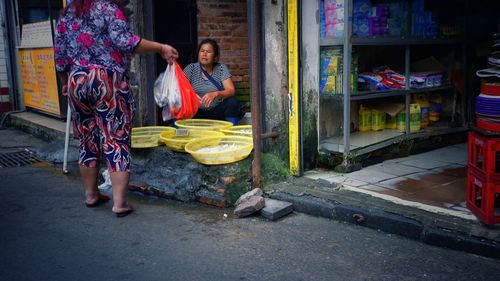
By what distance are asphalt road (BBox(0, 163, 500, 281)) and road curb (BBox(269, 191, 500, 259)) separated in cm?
5

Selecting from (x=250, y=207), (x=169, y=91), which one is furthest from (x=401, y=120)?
(x=169, y=91)

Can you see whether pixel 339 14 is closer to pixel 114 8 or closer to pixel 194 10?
pixel 114 8

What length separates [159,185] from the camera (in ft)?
16.3

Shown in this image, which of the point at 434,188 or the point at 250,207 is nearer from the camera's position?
the point at 250,207

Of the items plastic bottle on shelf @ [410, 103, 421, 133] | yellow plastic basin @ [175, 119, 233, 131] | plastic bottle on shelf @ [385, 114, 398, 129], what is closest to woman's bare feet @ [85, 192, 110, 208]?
yellow plastic basin @ [175, 119, 233, 131]

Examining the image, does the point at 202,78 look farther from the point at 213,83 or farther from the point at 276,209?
the point at 276,209

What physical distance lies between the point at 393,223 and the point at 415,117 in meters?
2.51

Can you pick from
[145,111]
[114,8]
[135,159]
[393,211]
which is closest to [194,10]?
[145,111]

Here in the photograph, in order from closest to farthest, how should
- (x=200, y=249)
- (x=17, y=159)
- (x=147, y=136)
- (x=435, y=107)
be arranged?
(x=200, y=249)
(x=147, y=136)
(x=435, y=107)
(x=17, y=159)

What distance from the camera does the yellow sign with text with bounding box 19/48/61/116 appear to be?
327 inches

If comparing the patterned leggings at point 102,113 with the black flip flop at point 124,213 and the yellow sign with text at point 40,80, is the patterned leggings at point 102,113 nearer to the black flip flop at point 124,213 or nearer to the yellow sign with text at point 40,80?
the black flip flop at point 124,213

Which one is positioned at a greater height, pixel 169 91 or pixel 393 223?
pixel 169 91

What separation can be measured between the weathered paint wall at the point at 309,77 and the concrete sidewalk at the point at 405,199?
307 millimetres

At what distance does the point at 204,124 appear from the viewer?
235 inches
